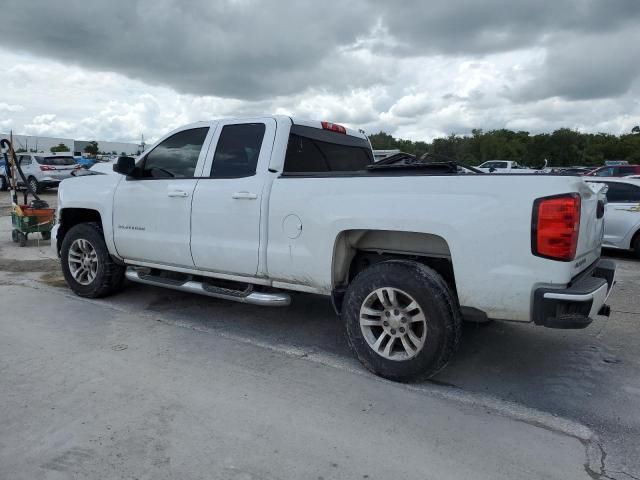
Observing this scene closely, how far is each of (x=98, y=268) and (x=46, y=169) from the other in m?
16.7

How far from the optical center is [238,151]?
15.2 feet

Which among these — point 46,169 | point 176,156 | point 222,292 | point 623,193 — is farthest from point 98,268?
point 46,169

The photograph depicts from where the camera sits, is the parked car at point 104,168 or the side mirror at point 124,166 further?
the parked car at point 104,168

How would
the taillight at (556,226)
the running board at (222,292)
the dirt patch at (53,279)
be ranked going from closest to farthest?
1. the taillight at (556,226)
2. the running board at (222,292)
3. the dirt patch at (53,279)

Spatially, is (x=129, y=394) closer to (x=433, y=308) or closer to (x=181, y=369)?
(x=181, y=369)

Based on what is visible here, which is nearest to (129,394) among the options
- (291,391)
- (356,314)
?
(291,391)

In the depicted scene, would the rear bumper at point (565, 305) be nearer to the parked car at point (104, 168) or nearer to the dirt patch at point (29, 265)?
the parked car at point (104, 168)

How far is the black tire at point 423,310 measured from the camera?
3.43m

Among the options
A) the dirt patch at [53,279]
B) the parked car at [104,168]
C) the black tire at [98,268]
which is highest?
the parked car at [104,168]

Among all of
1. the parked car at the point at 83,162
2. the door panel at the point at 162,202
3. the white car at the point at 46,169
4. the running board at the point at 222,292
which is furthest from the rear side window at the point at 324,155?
the parked car at the point at 83,162

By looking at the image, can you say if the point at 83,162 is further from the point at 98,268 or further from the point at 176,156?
the point at 176,156

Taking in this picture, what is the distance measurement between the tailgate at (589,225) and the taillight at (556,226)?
0.14 m

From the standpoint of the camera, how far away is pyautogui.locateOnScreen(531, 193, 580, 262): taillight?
9.94 ft

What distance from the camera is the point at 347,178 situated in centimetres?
378
